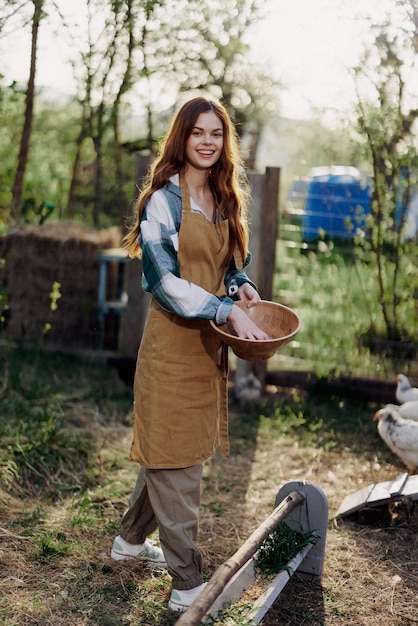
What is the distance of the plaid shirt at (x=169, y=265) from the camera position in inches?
103

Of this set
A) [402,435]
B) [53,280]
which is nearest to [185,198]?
[402,435]

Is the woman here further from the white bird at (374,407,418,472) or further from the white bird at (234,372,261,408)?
the white bird at (234,372,261,408)

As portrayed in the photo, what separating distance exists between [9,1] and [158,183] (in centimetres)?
323

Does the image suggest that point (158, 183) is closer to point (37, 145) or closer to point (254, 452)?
point (254, 452)

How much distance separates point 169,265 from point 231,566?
102 centimetres

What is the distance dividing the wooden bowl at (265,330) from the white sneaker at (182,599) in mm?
931

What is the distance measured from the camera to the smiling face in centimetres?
275

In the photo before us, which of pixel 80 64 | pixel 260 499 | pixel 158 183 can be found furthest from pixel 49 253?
pixel 158 183

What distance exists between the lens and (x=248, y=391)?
18.1 feet

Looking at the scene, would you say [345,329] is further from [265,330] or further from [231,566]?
[231,566]

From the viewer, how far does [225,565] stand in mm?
2453

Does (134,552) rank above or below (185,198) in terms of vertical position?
below

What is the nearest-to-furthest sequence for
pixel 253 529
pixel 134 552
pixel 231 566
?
pixel 231 566 < pixel 134 552 < pixel 253 529

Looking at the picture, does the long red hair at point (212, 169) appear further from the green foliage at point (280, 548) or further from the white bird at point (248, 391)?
the white bird at point (248, 391)
